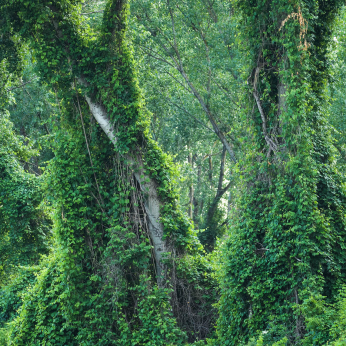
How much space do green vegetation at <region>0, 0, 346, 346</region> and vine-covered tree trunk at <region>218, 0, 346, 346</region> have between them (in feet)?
0.09

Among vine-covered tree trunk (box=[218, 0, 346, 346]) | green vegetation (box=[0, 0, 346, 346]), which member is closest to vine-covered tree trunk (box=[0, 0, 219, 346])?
green vegetation (box=[0, 0, 346, 346])

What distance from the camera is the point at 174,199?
360 inches

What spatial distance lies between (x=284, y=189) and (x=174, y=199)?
8.37 feet

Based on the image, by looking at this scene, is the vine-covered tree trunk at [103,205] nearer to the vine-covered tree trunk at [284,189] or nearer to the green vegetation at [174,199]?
the green vegetation at [174,199]

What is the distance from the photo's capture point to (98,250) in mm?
9125

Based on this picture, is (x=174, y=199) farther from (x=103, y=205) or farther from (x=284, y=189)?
(x=284, y=189)

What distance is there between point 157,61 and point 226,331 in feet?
41.7

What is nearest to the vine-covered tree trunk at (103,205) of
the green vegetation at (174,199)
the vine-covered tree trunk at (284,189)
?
the green vegetation at (174,199)

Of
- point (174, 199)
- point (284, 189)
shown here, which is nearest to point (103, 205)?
point (174, 199)

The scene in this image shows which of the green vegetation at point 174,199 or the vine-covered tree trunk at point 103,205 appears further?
the vine-covered tree trunk at point 103,205

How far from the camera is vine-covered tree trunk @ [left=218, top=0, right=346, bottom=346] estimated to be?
23.0ft

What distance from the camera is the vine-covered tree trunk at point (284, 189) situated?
7.02 meters

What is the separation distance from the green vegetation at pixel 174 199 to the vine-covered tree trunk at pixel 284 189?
26 mm

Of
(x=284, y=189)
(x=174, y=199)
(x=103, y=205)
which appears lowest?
(x=284, y=189)
